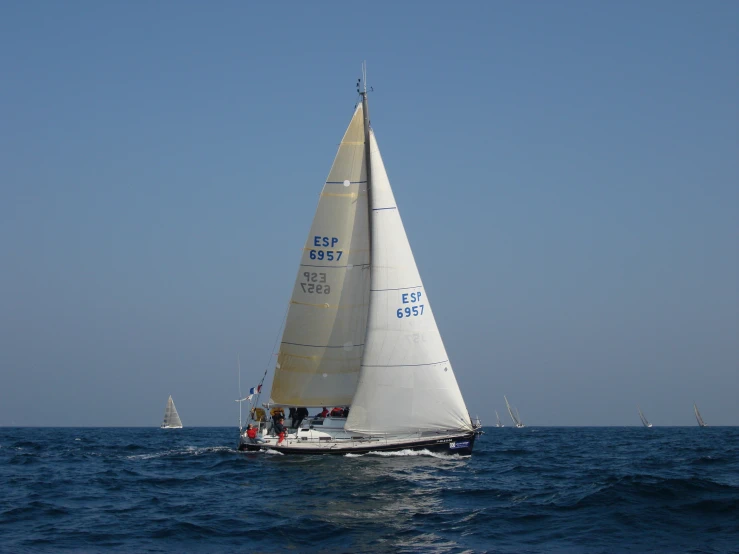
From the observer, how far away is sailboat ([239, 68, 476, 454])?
31.0 m

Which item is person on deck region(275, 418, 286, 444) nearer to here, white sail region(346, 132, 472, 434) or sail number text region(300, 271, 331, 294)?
white sail region(346, 132, 472, 434)

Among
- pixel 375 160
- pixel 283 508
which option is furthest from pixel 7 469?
pixel 375 160

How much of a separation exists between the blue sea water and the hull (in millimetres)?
474

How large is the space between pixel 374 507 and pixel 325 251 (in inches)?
611

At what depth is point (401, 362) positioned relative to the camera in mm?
30891

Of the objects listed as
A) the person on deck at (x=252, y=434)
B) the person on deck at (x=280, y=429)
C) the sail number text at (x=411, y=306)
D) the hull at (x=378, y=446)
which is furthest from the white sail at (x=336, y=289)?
the hull at (x=378, y=446)

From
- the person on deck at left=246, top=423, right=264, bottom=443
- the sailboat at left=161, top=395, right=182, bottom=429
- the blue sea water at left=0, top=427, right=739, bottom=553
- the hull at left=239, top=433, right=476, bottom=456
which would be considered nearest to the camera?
the blue sea water at left=0, top=427, right=739, bottom=553

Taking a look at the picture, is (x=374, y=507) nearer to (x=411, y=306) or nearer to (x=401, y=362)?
(x=401, y=362)

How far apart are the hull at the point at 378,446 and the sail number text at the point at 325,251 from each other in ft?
26.1

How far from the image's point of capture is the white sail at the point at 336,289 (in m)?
33.4

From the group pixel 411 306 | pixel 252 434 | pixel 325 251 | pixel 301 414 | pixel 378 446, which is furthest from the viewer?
pixel 301 414

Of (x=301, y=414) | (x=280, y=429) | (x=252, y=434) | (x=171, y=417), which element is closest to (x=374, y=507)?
(x=280, y=429)

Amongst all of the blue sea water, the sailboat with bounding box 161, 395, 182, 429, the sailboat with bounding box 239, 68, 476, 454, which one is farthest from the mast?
the sailboat with bounding box 161, 395, 182, 429

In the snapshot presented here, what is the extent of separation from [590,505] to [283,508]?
311 inches
